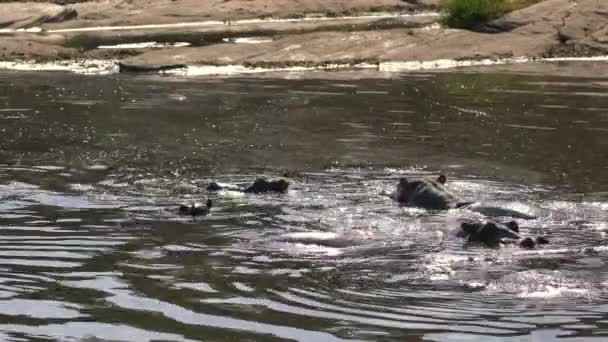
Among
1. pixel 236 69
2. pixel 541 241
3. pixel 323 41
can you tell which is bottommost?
pixel 541 241

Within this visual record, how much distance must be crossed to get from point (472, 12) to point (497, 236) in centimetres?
1900

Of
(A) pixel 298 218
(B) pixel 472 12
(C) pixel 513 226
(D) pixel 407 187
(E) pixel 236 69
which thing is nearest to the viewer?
(C) pixel 513 226

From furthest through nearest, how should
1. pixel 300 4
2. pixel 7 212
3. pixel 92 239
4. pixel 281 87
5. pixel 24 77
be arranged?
pixel 300 4 → pixel 24 77 → pixel 281 87 → pixel 7 212 → pixel 92 239

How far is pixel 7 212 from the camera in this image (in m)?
10.5

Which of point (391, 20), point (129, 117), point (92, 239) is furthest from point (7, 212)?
point (391, 20)

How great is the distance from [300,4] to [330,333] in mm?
30380

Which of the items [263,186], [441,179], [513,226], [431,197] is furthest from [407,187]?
[513,226]

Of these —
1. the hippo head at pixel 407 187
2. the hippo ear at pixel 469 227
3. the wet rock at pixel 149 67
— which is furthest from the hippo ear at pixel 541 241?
the wet rock at pixel 149 67

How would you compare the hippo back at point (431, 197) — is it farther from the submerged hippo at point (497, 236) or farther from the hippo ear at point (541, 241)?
the hippo ear at point (541, 241)

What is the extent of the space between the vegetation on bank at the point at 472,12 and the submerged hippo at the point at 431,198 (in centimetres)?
1678

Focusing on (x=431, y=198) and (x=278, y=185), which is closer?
(x=431, y=198)

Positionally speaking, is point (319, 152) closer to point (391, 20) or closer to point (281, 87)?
point (281, 87)

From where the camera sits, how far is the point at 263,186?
1145 cm

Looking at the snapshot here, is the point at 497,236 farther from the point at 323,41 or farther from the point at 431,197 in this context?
the point at 323,41
